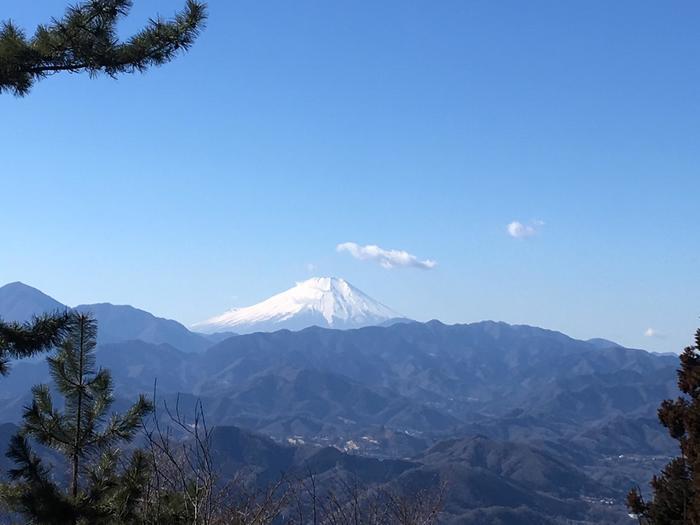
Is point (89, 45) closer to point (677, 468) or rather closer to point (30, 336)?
point (30, 336)

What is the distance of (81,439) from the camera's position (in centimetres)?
780

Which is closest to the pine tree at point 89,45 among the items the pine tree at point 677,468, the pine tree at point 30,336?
the pine tree at point 30,336

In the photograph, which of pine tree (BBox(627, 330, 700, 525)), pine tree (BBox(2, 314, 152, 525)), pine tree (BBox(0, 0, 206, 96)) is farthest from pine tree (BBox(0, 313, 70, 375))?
pine tree (BBox(627, 330, 700, 525))

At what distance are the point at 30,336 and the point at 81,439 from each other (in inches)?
54.8

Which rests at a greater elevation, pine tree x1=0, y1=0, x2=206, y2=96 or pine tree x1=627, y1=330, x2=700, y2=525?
pine tree x1=0, y1=0, x2=206, y2=96

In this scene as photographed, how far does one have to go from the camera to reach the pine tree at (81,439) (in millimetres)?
7348

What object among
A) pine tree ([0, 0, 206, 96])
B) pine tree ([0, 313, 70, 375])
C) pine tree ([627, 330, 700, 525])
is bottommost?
pine tree ([627, 330, 700, 525])

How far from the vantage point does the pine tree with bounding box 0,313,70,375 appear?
718cm

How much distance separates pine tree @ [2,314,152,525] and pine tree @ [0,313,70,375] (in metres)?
0.18

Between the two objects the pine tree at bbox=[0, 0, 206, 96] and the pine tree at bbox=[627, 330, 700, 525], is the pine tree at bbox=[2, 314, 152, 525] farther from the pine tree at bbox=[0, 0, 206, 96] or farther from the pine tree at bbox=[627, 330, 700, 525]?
the pine tree at bbox=[627, 330, 700, 525]

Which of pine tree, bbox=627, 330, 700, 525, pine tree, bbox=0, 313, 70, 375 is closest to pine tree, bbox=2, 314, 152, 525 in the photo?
pine tree, bbox=0, 313, 70, 375

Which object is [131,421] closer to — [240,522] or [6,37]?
[240,522]

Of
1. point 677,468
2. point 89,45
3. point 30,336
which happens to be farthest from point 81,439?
point 677,468

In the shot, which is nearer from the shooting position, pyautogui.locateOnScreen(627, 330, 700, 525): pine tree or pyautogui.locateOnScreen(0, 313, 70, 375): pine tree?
pyautogui.locateOnScreen(0, 313, 70, 375): pine tree
